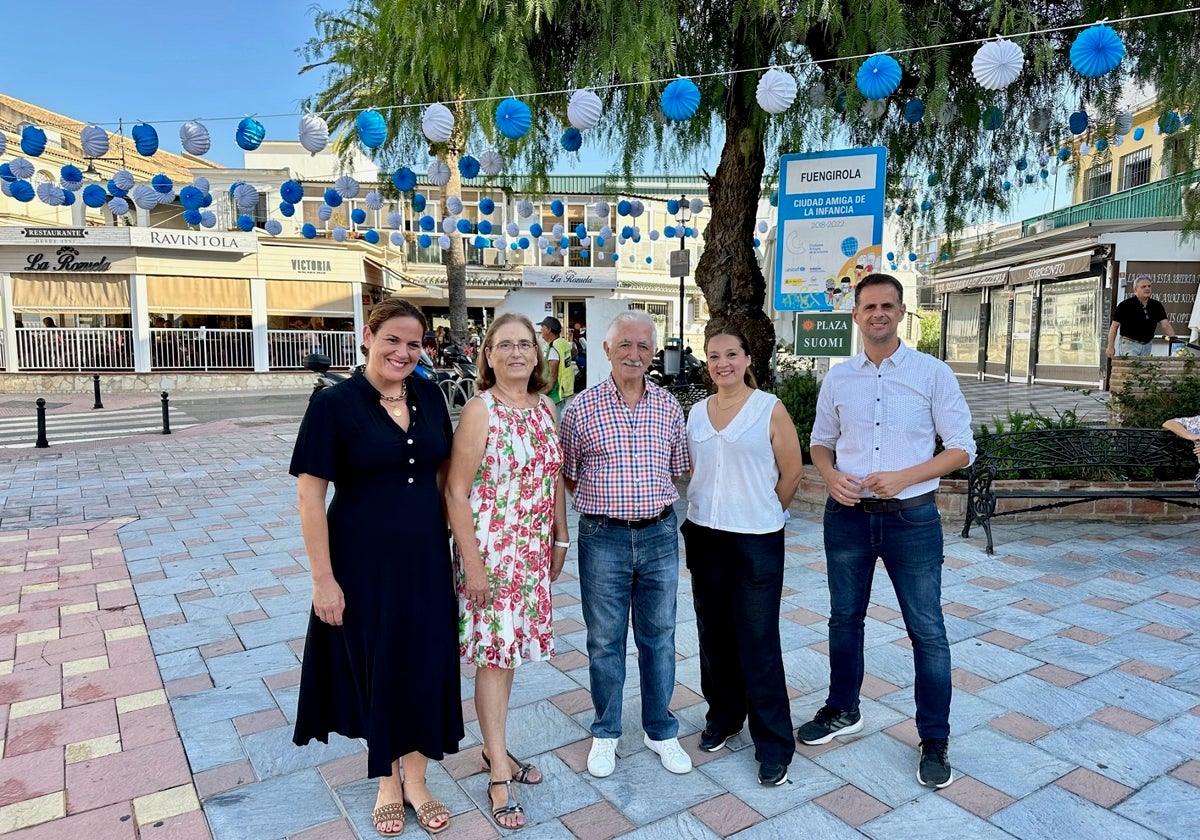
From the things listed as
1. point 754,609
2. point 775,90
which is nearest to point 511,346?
point 754,609

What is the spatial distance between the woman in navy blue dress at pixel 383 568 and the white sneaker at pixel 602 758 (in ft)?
1.85

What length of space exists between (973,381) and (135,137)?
70.9ft

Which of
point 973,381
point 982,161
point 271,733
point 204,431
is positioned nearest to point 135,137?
point 204,431

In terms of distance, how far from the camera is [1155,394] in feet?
22.4

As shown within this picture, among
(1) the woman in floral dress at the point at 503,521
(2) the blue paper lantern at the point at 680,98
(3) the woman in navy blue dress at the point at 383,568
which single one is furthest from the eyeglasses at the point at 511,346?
(2) the blue paper lantern at the point at 680,98

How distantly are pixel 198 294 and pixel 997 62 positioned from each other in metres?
22.5

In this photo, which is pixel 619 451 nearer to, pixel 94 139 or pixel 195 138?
pixel 195 138

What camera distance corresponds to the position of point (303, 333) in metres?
22.5

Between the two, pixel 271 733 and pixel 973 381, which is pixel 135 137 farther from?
pixel 973 381

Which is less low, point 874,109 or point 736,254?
point 874,109

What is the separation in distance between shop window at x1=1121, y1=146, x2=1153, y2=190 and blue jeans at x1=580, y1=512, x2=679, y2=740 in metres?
20.8

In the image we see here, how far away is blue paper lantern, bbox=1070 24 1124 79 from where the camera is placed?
499 centimetres

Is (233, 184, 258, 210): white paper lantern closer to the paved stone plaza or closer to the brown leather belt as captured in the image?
the paved stone plaza

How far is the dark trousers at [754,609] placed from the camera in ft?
9.03
